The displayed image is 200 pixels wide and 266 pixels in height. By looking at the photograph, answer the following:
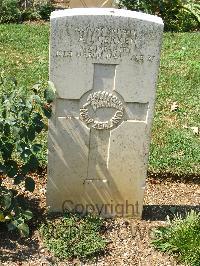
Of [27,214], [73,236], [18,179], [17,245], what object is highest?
[18,179]

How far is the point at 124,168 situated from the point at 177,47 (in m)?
4.97

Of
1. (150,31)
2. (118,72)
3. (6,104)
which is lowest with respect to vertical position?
(6,104)

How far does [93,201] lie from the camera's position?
4.48 meters

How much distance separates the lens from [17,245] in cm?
418

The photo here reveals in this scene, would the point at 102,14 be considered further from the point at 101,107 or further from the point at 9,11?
the point at 9,11

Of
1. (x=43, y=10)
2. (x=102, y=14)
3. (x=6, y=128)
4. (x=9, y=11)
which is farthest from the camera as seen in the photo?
(x=43, y=10)

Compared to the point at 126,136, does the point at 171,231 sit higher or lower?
lower

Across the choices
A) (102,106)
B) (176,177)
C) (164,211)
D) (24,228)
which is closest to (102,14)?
(102,106)

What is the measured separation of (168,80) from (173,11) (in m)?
3.34

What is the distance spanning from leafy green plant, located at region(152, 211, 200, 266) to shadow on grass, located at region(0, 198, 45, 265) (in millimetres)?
997

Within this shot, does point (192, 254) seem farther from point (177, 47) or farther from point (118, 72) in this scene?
point (177, 47)

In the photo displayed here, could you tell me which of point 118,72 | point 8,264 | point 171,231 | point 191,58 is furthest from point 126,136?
point 191,58

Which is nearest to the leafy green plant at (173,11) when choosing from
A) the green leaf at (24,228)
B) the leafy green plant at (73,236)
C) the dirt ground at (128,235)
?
the dirt ground at (128,235)

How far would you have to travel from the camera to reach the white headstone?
3725 mm
